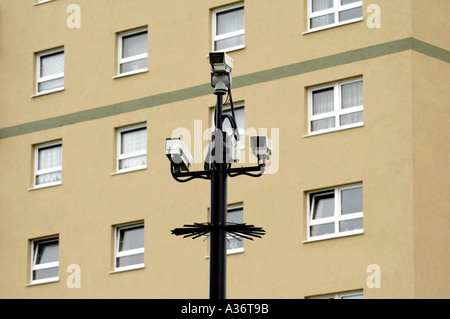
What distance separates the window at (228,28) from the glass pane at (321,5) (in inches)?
74.5

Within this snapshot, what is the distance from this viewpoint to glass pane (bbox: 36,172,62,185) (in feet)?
114

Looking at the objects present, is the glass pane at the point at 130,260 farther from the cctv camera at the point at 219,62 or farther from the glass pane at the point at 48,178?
the cctv camera at the point at 219,62

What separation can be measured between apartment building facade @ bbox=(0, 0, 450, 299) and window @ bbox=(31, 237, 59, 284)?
4 cm

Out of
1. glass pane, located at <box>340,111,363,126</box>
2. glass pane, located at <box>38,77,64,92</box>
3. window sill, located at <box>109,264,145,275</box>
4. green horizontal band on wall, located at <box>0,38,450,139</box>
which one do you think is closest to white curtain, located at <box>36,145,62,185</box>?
green horizontal band on wall, located at <box>0,38,450,139</box>

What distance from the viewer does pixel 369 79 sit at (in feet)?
98.5

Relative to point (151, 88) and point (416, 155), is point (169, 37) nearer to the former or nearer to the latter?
point (151, 88)

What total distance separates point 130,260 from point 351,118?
653cm

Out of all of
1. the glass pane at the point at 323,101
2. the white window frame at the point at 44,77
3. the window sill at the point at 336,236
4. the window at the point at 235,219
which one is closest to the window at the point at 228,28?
the glass pane at the point at 323,101

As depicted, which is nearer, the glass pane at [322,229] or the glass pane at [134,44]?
the glass pane at [322,229]

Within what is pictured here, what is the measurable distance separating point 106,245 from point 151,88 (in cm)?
394

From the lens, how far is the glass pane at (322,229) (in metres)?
30.0

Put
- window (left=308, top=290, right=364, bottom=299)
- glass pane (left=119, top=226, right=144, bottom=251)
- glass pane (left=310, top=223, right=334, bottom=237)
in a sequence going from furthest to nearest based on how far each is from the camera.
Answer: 1. glass pane (left=119, top=226, right=144, bottom=251)
2. glass pane (left=310, top=223, right=334, bottom=237)
3. window (left=308, top=290, right=364, bottom=299)

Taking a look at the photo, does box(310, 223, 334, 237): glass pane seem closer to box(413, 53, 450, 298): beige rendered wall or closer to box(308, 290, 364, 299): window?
box(308, 290, 364, 299): window

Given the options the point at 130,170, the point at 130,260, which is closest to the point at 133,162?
the point at 130,170
